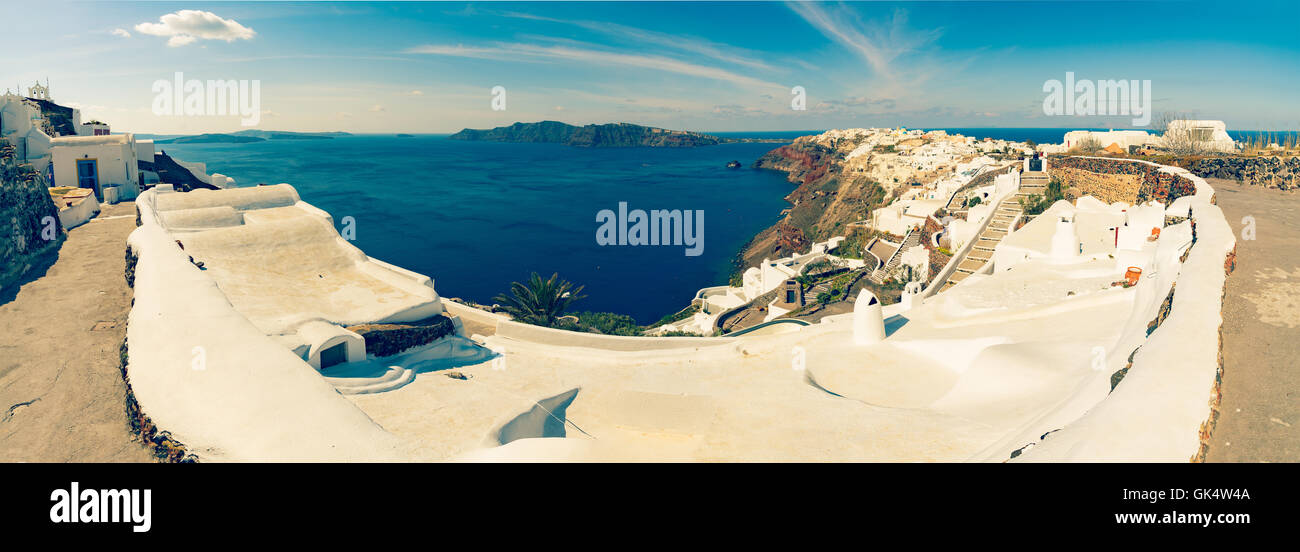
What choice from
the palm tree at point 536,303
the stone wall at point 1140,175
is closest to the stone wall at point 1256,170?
the stone wall at point 1140,175

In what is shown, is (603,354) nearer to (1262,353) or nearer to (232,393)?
(232,393)

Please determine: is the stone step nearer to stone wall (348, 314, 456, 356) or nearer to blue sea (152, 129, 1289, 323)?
blue sea (152, 129, 1289, 323)

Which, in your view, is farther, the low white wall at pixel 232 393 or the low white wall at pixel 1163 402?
A: the low white wall at pixel 232 393

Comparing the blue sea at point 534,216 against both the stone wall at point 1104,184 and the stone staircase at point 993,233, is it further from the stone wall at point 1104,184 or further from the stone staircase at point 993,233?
the stone wall at point 1104,184

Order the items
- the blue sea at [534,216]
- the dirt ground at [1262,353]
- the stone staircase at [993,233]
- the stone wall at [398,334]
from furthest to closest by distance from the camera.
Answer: the blue sea at [534,216] → the stone staircase at [993,233] → the stone wall at [398,334] → the dirt ground at [1262,353]

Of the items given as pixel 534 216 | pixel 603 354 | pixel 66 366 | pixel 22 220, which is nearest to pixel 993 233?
pixel 603 354

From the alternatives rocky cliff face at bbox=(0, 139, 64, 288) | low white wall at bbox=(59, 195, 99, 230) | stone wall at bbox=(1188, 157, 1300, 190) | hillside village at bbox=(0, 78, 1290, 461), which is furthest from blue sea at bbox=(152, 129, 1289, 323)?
rocky cliff face at bbox=(0, 139, 64, 288)
